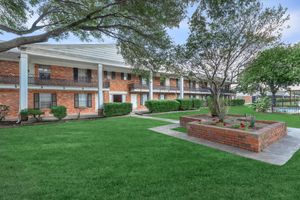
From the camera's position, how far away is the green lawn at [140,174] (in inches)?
130

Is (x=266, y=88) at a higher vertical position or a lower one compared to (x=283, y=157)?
higher

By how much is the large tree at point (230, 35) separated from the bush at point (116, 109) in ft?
38.3

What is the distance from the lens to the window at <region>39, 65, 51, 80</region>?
1986cm

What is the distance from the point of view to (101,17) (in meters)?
7.23

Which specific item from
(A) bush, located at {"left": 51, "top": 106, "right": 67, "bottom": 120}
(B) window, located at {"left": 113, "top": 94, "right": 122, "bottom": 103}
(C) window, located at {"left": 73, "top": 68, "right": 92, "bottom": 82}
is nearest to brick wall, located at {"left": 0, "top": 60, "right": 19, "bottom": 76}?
(C) window, located at {"left": 73, "top": 68, "right": 92, "bottom": 82}

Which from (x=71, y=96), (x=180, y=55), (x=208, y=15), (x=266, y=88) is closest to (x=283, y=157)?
(x=208, y=15)

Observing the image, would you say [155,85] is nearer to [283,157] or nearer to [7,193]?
[283,157]

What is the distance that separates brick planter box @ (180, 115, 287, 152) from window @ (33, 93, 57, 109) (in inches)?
665

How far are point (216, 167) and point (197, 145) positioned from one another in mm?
2099

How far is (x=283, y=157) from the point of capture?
530 centimetres

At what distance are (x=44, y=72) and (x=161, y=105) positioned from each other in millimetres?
12938

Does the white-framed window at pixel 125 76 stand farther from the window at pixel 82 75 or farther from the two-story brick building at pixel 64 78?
the window at pixel 82 75

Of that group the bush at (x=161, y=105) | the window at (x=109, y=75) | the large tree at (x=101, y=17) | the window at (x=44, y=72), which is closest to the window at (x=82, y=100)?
the window at (x=109, y=75)

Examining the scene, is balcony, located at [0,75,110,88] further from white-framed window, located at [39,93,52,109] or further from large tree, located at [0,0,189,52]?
large tree, located at [0,0,189,52]
